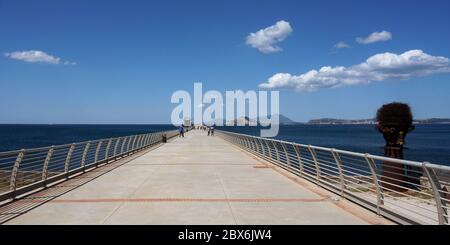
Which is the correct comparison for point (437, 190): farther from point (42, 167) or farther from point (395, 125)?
point (42, 167)

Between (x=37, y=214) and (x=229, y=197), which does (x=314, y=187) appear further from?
(x=37, y=214)

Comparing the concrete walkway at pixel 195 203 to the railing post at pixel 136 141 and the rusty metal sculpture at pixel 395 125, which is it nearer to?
→ the rusty metal sculpture at pixel 395 125

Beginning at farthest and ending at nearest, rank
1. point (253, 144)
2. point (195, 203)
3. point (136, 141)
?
point (136, 141), point (253, 144), point (195, 203)

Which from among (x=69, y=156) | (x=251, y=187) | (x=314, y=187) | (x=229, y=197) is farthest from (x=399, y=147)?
(x=69, y=156)

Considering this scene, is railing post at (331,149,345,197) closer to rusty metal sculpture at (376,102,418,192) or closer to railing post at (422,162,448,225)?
railing post at (422,162,448,225)

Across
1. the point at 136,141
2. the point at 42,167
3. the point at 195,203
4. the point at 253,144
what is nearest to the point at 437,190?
the point at 195,203

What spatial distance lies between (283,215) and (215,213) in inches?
48.8

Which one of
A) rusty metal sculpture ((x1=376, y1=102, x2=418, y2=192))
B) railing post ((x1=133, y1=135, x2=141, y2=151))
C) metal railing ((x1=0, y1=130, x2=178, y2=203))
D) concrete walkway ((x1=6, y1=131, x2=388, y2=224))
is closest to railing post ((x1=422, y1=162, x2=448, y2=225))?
concrete walkway ((x1=6, y1=131, x2=388, y2=224))

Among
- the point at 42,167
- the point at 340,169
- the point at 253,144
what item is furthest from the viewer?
the point at 253,144

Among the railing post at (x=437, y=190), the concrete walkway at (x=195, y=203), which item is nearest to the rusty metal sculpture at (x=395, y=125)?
the concrete walkway at (x=195, y=203)

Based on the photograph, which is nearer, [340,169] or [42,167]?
[340,169]

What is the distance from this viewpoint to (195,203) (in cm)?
995
